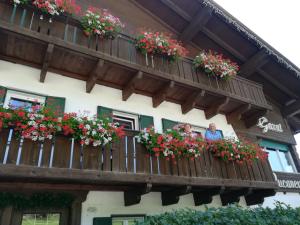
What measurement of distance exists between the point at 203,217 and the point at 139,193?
73.3 inches

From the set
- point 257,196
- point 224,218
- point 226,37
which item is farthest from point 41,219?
point 226,37

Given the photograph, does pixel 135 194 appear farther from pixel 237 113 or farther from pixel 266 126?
pixel 266 126

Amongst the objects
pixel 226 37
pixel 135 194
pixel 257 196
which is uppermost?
pixel 226 37

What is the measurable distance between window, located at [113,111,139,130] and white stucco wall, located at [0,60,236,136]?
6.2 inches

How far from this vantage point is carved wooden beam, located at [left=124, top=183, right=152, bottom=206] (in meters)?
6.20

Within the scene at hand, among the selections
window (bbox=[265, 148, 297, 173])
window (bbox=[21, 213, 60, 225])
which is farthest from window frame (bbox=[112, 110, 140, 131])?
window (bbox=[265, 148, 297, 173])

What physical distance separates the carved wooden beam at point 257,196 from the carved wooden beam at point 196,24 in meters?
6.61

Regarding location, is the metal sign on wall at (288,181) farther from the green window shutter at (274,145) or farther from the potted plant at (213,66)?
the potted plant at (213,66)

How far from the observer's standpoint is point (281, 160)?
11906mm

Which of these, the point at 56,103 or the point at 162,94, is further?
the point at 162,94

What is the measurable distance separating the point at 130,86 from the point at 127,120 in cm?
105

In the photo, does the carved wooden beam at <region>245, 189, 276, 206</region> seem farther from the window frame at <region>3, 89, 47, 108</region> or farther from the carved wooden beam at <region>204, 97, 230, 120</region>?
the window frame at <region>3, 89, 47, 108</region>

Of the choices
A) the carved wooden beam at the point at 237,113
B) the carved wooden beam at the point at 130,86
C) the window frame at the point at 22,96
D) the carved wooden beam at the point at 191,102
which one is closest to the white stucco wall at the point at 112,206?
the window frame at the point at 22,96

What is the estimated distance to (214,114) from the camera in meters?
9.65
